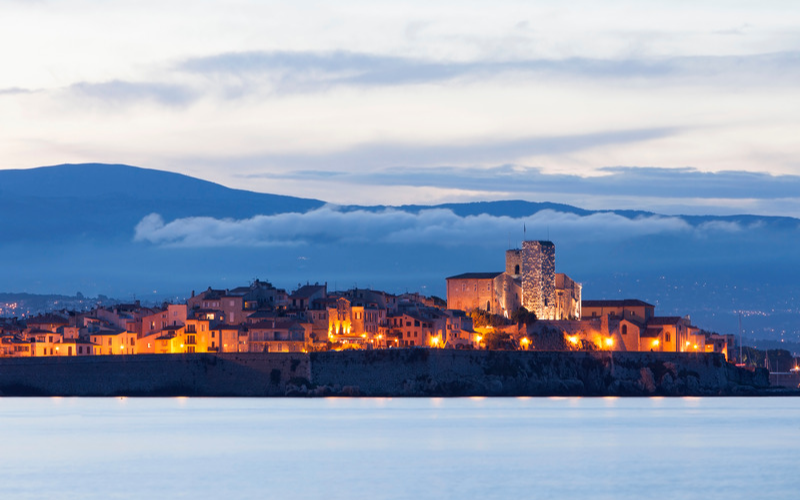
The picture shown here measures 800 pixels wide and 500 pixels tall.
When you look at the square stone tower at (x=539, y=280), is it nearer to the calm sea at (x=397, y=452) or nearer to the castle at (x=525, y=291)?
the castle at (x=525, y=291)

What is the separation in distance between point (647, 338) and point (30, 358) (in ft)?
130

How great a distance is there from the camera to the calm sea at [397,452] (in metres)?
44.2

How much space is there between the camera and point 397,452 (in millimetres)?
55406

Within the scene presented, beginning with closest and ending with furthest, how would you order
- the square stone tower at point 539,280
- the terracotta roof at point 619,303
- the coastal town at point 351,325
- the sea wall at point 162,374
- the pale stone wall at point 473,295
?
the sea wall at point 162,374
the coastal town at point 351,325
the square stone tower at point 539,280
the terracotta roof at point 619,303
the pale stone wall at point 473,295

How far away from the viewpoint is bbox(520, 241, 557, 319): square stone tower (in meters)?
Answer: 115

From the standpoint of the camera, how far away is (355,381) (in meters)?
93.6

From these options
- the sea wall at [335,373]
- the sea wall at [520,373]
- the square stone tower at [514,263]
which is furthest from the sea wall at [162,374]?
the square stone tower at [514,263]

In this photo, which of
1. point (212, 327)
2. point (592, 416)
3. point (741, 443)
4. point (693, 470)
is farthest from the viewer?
point (212, 327)

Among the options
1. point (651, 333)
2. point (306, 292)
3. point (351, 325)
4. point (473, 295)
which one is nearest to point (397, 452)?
point (351, 325)

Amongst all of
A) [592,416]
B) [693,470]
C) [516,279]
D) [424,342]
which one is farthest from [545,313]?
[693,470]

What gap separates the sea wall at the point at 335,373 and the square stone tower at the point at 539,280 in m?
16.2

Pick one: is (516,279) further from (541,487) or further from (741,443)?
(541,487)

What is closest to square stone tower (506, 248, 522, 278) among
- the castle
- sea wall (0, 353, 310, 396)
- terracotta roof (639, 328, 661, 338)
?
the castle

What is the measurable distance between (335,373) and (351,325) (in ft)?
35.5
